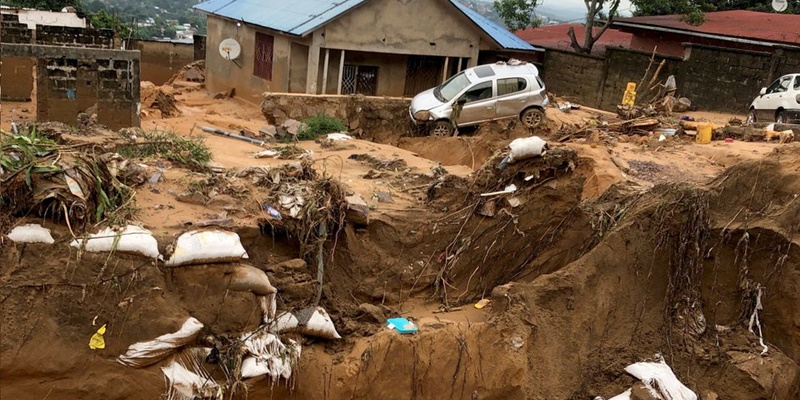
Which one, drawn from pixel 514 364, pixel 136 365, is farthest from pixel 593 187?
pixel 136 365

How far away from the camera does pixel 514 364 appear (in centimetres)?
693

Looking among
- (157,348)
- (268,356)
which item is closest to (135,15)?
(157,348)

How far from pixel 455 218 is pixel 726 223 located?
314 centimetres

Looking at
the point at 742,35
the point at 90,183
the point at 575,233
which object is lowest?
the point at 575,233

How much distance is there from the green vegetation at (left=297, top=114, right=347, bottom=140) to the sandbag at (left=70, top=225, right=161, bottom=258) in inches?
315

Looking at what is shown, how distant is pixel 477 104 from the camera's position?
15.4 metres

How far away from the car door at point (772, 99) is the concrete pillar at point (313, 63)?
37.2 ft

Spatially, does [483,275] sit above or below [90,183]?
below

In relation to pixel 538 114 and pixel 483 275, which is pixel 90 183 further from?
pixel 538 114

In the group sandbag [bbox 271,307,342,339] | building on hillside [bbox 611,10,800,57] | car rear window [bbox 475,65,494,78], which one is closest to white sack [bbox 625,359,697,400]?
sandbag [bbox 271,307,342,339]

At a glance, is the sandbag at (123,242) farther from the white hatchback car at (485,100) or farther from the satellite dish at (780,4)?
the satellite dish at (780,4)

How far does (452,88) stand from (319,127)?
10.6 feet

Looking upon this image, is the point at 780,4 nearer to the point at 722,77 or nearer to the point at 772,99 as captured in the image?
the point at 722,77

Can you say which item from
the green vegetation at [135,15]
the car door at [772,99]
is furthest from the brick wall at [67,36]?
the car door at [772,99]
